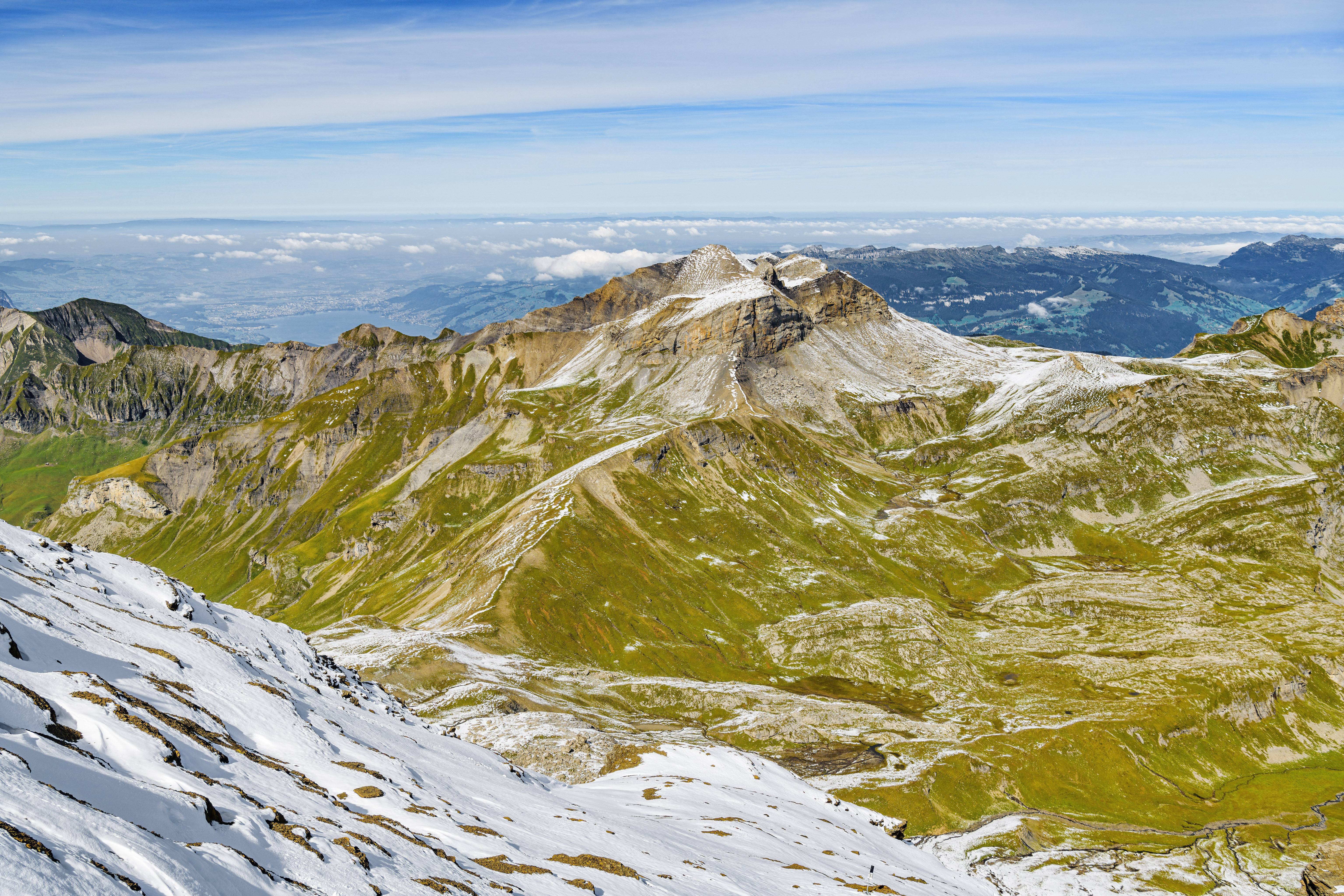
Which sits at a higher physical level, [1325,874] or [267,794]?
[267,794]

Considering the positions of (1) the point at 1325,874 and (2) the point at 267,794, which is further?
(1) the point at 1325,874

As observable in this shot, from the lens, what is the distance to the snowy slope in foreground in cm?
2595

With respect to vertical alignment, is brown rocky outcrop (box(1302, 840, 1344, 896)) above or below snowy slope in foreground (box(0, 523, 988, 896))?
below

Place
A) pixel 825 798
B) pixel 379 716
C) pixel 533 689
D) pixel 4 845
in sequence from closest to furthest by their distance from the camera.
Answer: pixel 4 845
pixel 379 716
pixel 825 798
pixel 533 689

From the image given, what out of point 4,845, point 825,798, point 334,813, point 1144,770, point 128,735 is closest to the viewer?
point 4,845

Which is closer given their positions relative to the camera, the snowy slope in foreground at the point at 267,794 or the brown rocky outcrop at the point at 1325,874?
the snowy slope in foreground at the point at 267,794

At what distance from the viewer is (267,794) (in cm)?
3825

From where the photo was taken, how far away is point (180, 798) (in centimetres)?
3058

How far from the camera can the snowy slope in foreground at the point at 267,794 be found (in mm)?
25953

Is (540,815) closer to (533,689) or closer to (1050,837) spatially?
(533,689)

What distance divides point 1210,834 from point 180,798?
203m

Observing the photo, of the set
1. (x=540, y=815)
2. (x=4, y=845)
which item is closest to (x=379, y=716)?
(x=540, y=815)

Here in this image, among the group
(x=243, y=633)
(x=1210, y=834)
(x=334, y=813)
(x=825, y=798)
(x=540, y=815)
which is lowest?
(x=1210, y=834)

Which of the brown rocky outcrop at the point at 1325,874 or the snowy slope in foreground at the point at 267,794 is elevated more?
the snowy slope in foreground at the point at 267,794
